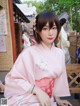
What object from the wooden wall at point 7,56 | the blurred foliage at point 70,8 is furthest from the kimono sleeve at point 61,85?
the blurred foliage at point 70,8

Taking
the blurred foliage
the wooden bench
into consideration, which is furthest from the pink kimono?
the blurred foliage

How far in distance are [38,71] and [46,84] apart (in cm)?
11

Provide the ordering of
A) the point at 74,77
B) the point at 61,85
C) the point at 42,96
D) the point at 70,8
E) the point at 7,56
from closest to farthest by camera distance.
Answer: the point at 42,96 → the point at 61,85 → the point at 74,77 → the point at 7,56 → the point at 70,8

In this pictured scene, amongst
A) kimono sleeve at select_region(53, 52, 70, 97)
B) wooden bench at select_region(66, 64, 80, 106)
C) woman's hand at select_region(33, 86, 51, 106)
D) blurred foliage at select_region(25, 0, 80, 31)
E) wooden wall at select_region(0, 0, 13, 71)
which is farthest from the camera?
blurred foliage at select_region(25, 0, 80, 31)

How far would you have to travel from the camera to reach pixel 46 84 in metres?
1.99

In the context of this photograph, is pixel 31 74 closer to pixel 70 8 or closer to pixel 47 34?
pixel 47 34

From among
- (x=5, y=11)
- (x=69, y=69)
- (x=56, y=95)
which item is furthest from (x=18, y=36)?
(x=56, y=95)

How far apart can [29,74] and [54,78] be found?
23 centimetres

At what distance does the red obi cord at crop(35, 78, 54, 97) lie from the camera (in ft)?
6.47

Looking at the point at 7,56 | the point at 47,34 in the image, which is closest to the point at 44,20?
the point at 47,34

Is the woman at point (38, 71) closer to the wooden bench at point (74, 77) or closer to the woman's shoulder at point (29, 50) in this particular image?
the woman's shoulder at point (29, 50)

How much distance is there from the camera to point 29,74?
1.92 metres

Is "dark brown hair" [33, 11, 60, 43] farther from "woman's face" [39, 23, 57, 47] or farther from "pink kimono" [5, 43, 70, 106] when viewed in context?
"pink kimono" [5, 43, 70, 106]

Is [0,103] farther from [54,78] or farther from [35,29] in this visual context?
[35,29]
